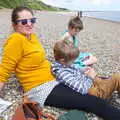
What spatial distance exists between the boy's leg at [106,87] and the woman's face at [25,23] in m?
1.20

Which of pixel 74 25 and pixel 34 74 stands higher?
pixel 74 25

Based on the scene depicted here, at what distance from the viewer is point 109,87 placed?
6609 millimetres

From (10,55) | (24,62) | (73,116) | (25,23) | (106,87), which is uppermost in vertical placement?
(25,23)

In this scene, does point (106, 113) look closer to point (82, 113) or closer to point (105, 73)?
point (82, 113)

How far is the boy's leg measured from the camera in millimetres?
6516

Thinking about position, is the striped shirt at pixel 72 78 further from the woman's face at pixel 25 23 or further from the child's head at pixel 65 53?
the woman's face at pixel 25 23

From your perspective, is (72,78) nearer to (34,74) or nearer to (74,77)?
(74,77)

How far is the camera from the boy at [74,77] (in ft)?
20.9

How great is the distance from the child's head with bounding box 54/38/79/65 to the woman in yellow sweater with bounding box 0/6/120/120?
29 centimetres

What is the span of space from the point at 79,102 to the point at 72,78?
0.38 meters

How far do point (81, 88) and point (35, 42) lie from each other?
1004 millimetres

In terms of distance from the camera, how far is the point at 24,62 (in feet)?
21.5

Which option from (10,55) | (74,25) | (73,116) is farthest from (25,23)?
(74,25)

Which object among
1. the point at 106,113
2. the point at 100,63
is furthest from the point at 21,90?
the point at 100,63
